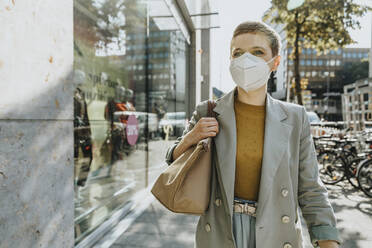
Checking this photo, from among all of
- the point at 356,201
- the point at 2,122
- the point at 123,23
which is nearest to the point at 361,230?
the point at 356,201

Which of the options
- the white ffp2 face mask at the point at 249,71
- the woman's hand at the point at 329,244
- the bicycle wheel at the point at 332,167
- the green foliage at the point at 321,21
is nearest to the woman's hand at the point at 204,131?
the white ffp2 face mask at the point at 249,71

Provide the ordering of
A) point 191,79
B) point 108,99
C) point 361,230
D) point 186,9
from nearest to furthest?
point 361,230, point 108,99, point 186,9, point 191,79

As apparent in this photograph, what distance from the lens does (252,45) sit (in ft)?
4.93

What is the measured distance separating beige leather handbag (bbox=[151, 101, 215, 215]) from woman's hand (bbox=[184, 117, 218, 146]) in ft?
0.10

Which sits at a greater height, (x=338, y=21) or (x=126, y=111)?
(x=338, y=21)

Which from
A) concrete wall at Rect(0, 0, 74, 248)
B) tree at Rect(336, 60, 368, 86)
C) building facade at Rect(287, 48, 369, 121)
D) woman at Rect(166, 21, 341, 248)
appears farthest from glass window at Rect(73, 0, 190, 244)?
tree at Rect(336, 60, 368, 86)

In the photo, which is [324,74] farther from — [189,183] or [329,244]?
[189,183]

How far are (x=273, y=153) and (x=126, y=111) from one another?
4.08 metres

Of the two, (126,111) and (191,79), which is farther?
(191,79)

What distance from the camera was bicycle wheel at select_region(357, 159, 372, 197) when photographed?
5523 mm

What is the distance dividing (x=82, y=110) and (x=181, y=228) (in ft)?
6.99

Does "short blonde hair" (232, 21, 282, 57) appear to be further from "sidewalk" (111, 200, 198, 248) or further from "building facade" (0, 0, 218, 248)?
"sidewalk" (111, 200, 198, 248)

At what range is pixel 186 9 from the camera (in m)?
9.62

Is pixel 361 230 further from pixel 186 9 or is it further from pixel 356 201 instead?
pixel 186 9
